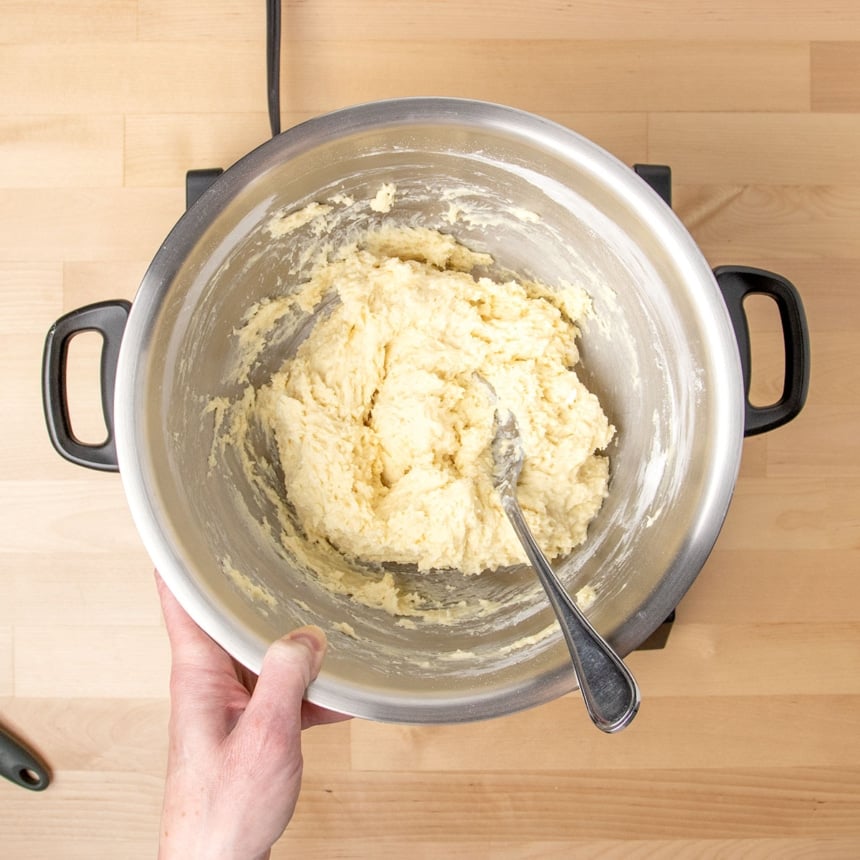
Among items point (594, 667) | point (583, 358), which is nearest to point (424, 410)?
point (583, 358)

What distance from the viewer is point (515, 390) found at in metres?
1.16

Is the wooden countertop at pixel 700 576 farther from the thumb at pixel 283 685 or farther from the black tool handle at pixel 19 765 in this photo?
the thumb at pixel 283 685

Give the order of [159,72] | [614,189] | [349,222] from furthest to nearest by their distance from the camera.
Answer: [159,72]
[349,222]
[614,189]

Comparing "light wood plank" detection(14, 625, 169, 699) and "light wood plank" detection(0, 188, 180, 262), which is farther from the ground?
"light wood plank" detection(0, 188, 180, 262)

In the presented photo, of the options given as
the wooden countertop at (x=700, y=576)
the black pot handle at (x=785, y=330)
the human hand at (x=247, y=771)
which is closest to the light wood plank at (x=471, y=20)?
the wooden countertop at (x=700, y=576)

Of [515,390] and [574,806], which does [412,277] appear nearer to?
[515,390]

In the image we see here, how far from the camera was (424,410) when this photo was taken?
1.12 metres

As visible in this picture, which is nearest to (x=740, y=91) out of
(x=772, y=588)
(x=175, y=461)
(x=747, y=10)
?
(x=747, y=10)

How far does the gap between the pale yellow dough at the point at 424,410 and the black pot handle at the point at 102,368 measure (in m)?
0.20

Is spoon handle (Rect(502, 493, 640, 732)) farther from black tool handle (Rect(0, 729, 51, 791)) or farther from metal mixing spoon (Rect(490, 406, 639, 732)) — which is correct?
black tool handle (Rect(0, 729, 51, 791))

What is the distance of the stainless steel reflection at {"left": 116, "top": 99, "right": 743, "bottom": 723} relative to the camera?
92 centimetres

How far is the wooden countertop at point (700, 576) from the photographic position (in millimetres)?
1329

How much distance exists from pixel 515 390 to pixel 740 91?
69 cm

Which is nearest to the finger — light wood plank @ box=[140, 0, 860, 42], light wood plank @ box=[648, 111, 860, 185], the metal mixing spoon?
the metal mixing spoon
